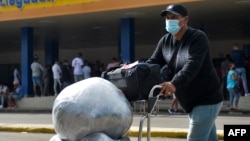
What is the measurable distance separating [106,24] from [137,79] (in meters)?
17.9

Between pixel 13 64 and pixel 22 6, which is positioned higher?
pixel 22 6

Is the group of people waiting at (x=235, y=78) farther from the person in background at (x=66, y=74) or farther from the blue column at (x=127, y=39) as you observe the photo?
the person in background at (x=66, y=74)

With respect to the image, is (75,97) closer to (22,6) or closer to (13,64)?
(22,6)

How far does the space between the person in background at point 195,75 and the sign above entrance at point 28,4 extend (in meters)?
13.1

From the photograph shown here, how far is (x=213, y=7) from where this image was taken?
17.0 meters

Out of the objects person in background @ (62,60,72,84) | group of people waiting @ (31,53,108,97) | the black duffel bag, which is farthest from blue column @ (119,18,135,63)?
the black duffel bag

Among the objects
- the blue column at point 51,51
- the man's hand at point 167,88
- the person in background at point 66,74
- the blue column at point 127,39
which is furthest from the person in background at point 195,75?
the blue column at point 51,51

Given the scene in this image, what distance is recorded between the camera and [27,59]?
69.6ft

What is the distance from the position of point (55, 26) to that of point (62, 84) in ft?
11.0

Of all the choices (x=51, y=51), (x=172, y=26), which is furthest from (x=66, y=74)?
(x=172, y=26)

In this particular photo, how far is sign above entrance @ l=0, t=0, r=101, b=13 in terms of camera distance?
17594mm

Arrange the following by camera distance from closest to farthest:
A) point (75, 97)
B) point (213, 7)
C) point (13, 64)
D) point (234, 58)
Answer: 1. point (75, 97)
2. point (234, 58)
3. point (213, 7)
4. point (13, 64)

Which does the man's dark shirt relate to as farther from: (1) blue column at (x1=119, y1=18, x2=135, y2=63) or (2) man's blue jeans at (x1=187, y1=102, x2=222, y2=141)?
(1) blue column at (x1=119, y1=18, x2=135, y2=63)

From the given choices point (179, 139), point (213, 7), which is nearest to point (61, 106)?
point (179, 139)
